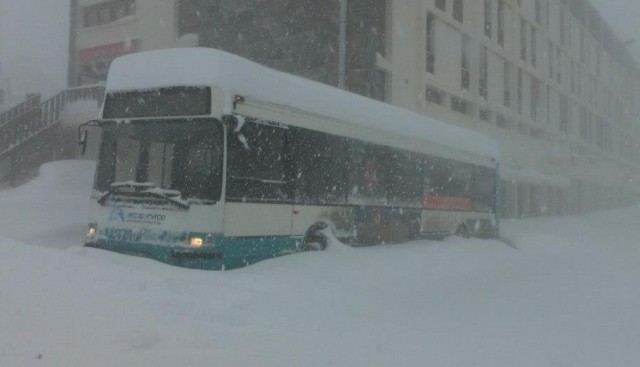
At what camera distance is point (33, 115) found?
2341 centimetres

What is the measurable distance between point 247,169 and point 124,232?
1.89 meters

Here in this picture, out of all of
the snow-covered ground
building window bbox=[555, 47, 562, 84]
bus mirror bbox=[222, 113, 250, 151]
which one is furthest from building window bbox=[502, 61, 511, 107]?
bus mirror bbox=[222, 113, 250, 151]

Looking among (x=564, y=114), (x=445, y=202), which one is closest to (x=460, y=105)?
(x=445, y=202)

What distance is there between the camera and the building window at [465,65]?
29906 millimetres

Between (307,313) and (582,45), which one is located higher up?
(582,45)

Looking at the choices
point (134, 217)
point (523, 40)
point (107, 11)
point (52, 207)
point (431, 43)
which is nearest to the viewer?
point (134, 217)

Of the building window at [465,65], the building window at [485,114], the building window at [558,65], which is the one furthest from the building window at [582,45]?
the building window at [465,65]

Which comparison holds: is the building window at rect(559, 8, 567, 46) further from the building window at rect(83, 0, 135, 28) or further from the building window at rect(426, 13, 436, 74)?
the building window at rect(83, 0, 135, 28)

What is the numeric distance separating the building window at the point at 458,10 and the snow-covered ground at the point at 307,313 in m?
19.9

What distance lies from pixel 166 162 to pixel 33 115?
16531 millimetres

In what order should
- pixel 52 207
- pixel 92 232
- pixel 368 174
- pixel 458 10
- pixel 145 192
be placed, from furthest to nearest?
pixel 458 10
pixel 52 207
pixel 368 174
pixel 92 232
pixel 145 192

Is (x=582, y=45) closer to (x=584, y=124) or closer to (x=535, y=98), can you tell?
(x=584, y=124)

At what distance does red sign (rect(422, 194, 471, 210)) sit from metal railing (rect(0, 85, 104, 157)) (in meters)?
13.8

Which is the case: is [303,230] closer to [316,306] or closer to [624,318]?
[316,306]
